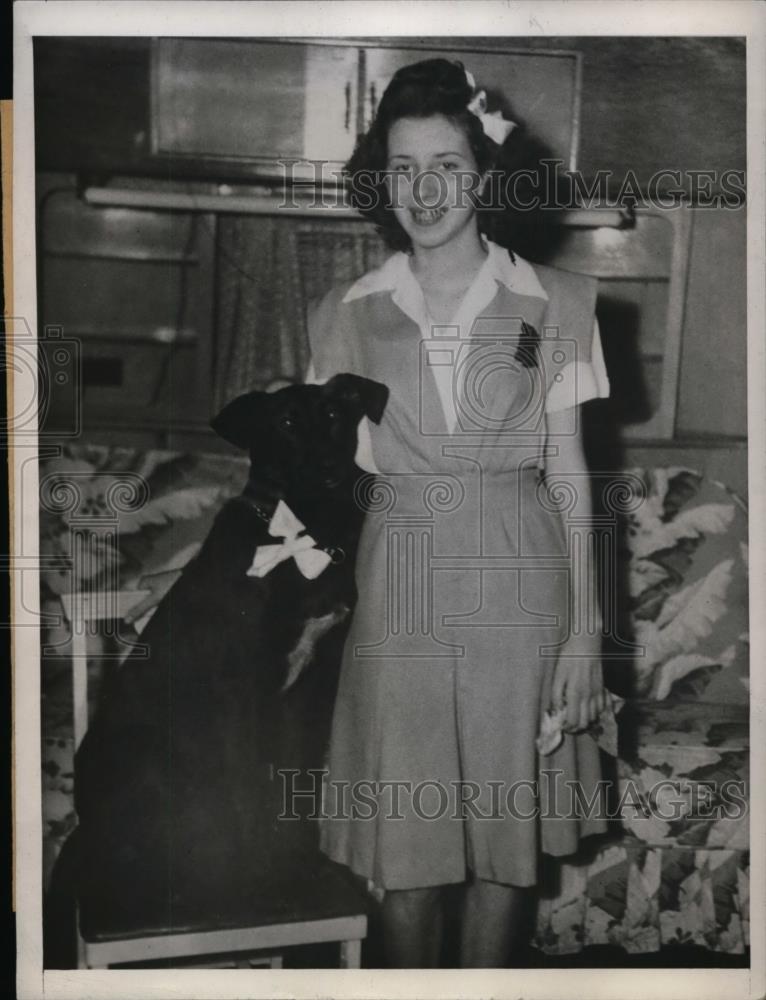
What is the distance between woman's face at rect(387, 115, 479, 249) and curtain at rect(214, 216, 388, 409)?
96 mm

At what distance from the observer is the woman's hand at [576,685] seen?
2074 mm

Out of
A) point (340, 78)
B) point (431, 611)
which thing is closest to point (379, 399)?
point (431, 611)

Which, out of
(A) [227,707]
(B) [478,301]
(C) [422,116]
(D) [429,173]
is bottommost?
(A) [227,707]

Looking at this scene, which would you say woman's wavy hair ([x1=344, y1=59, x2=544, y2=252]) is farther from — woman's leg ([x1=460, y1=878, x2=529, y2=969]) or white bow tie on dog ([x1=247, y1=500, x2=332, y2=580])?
woman's leg ([x1=460, y1=878, x2=529, y2=969])

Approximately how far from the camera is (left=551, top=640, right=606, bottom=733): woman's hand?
207cm

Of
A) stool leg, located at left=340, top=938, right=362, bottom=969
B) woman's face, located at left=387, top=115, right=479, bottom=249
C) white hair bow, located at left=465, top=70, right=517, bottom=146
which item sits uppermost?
white hair bow, located at left=465, top=70, right=517, bottom=146

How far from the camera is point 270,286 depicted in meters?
2.07

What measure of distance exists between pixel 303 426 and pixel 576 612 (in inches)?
24.3

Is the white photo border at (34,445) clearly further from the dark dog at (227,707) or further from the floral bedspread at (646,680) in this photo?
the dark dog at (227,707)

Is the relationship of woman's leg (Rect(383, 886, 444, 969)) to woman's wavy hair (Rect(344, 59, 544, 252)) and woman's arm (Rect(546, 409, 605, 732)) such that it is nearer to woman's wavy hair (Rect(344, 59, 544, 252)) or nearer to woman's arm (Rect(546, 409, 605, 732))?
woman's arm (Rect(546, 409, 605, 732))

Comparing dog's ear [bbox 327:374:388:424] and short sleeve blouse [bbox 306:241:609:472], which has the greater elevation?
short sleeve blouse [bbox 306:241:609:472]

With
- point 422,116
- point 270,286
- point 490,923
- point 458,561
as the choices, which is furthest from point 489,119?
point 490,923

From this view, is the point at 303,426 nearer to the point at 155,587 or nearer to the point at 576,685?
the point at 155,587

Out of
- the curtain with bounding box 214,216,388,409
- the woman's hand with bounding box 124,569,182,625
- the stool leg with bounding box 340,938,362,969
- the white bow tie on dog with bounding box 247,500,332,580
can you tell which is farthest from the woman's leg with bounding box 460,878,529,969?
the curtain with bounding box 214,216,388,409
